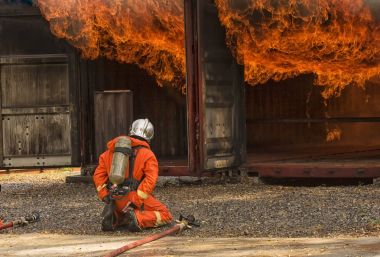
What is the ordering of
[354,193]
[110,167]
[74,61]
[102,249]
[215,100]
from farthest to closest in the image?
[74,61], [215,100], [354,193], [110,167], [102,249]

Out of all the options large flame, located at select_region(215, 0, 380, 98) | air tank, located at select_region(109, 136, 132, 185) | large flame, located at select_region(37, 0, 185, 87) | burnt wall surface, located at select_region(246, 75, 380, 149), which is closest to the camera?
air tank, located at select_region(109, 136, 132, 185)

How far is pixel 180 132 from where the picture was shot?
16.9 m

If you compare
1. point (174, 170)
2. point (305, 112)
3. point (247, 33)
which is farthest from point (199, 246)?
point (305, 112)

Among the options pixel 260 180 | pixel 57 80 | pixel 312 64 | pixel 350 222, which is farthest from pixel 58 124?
pixel 350 222

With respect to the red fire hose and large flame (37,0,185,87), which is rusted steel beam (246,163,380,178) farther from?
the red fire hose

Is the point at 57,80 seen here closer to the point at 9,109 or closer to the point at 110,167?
the point at 9,109

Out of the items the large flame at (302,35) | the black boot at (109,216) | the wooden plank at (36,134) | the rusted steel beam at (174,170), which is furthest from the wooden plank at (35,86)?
the black boot at (109,216)

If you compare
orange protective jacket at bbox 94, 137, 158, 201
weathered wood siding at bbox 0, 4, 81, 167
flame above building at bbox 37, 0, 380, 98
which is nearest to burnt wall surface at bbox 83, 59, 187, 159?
flame above building at bbox 37, 0, 380, 98

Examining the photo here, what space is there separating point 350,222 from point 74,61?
22.5 feet

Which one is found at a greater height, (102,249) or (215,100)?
(215,100)

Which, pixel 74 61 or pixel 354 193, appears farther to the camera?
pixel 74 61

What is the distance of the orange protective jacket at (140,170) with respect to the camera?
9242 mm

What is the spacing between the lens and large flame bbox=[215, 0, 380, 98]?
13594 millimetres

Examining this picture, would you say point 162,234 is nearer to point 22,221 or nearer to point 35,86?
point 22,221
